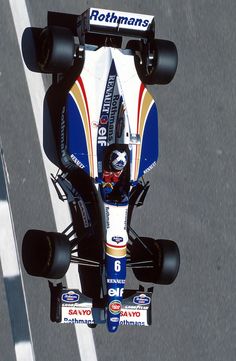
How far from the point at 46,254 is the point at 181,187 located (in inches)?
103

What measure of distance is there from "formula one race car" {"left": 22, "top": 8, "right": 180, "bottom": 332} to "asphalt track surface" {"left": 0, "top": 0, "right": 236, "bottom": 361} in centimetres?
42

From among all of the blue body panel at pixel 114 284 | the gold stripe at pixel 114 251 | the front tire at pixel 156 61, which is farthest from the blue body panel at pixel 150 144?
the blue body panel at pixel 114 284

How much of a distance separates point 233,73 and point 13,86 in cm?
369

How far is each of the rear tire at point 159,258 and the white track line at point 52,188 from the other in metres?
0.95

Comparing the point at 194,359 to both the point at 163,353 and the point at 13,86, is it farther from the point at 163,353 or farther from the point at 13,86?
the point at 13,86

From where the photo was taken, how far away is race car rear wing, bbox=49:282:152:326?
9.88 metres

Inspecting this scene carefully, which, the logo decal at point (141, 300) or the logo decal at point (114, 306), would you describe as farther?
the logo decal at point (141, 300)

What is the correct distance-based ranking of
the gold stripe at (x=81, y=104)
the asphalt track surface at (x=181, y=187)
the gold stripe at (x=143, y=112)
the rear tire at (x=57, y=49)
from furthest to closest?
1. the asphalt track surface at (x=181, y=187)
2. the gold stripe at (x=143, y=112)
3. the gold stripe at (x=81, y=104)
4. the rear tire at (x=57, y=49)

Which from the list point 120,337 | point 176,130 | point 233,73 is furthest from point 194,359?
point 233,73

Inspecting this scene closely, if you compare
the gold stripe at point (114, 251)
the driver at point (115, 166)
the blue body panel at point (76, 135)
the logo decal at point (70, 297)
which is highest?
the blue body panel at point (76, 135)

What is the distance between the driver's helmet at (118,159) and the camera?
31.8ft

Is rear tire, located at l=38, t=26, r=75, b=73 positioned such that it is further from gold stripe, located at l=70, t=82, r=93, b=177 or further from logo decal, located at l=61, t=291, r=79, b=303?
logo decal, located at l=61, t=291, r=79, b=303

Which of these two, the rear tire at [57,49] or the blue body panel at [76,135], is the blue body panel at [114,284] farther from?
the rear tire at [57,49]

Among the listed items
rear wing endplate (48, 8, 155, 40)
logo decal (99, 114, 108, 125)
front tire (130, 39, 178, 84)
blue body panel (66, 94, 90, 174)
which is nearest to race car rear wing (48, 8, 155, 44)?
rear wing endplate (48, 8, 155, 40)
